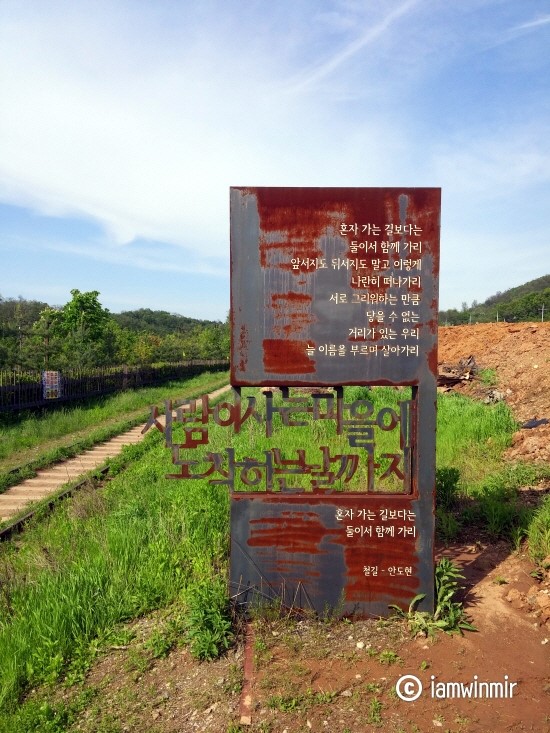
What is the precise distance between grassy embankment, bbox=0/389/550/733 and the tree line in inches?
578

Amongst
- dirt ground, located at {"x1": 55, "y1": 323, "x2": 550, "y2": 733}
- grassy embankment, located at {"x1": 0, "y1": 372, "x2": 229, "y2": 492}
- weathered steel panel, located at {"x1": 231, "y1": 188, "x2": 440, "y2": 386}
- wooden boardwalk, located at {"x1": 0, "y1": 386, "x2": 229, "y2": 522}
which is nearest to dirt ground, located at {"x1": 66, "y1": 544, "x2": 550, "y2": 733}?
dirt ground, located at {"x1": 55, "y1": 323, "x2": 550, "y2": 733}

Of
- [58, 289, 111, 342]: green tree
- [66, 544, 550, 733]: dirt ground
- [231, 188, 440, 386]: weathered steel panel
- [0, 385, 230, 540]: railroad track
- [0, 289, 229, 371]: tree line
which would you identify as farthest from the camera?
[58, 289, 111, 342]: green tree

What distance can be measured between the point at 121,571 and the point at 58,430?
9729 mm

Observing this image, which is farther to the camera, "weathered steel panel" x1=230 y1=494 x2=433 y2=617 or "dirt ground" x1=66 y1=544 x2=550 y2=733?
"weathered steel panel" x1=230 y1=494 x2=433 y2=617

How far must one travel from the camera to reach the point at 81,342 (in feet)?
73.4

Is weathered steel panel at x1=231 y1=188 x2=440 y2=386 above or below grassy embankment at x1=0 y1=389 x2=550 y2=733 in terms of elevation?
above

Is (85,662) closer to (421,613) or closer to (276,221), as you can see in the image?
(421,613)

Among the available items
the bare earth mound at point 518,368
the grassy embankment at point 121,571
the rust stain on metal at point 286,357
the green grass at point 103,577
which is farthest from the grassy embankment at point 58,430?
the bare earth mound at point 518,368

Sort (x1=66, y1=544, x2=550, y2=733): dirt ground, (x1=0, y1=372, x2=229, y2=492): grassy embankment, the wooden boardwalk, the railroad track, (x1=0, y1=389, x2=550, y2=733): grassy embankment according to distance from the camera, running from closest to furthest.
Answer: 1. (x1=66, y1=544, x2=550, y2=733): dirt ground
2. (x1=0, y1=389, x2=550, y2=733): grassy embankment
3. the railroad track
4. the wooden boardwalk
5. (x1=0, y1=372, x2=229, y2=492): grassy embankment

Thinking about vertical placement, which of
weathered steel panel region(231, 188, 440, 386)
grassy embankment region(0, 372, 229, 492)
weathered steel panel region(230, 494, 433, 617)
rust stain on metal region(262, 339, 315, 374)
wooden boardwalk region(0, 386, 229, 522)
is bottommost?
wooden boardwalk region(0, 386, 229, 522)

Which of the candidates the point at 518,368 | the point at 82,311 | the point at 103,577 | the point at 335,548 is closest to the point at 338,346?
the point at 335,548

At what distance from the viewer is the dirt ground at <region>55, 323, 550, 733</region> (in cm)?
278

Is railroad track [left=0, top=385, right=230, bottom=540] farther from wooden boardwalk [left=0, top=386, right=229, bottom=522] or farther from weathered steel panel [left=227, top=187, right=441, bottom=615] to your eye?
weathered steel panel [left=227, top=187, right=441, bottom=615]

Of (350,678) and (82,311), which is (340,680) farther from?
(82,311)
